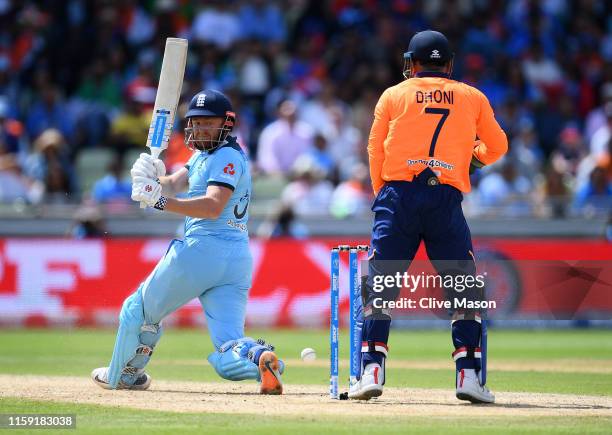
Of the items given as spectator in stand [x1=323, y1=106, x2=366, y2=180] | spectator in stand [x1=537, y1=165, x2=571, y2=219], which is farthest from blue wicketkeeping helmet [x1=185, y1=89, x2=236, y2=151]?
spectator in stand [x1=323, y1=106, x2=366, y2=180]

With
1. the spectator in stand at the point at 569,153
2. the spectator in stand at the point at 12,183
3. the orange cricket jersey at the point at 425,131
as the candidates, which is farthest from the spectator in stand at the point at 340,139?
the orange cricket jersey at the point at 425,131

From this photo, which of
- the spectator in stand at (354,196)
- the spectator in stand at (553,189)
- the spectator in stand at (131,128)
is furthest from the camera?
the spectator in stand at (131,128)

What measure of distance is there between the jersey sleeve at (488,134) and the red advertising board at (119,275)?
7.42m

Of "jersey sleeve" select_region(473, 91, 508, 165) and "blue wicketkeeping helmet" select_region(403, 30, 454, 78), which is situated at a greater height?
"blue wicketkeeping helmet" select_region(403, 30, 454, 78)

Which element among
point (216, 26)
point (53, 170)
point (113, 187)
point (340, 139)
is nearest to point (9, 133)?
point (53, 170)

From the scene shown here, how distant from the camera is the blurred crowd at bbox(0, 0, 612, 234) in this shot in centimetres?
1800

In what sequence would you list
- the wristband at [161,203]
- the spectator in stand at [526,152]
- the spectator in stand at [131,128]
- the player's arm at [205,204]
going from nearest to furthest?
the wristband at [161,203], the player's arm at [205,204], the spectator in stand at [131,128], the spectator in stand at [526,152]

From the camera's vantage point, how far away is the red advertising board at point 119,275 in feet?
52.3

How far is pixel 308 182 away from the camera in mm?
18016

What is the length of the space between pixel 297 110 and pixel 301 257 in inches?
173

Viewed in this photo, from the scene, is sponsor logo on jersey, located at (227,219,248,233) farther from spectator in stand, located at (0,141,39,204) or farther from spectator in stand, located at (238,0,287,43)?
spectator in stand, located at (238,0,287,43)

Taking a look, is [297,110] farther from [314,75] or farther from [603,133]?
[603,133]

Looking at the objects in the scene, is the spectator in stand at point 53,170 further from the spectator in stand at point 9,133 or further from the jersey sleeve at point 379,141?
the jersey sleeve at point 379,141

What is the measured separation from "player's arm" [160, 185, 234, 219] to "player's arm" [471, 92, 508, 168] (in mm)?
1825
